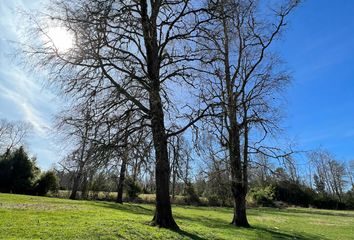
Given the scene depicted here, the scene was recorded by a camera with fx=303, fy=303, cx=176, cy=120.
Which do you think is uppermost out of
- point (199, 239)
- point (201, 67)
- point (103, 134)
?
point (201, 67)

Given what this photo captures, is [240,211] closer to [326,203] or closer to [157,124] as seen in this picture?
[157,124]

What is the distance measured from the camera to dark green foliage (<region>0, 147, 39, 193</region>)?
30.9 meters

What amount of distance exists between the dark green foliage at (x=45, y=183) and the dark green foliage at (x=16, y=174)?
2.46 feet

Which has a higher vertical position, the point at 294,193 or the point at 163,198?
the point at 294,193

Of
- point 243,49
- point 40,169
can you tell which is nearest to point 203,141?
point 243,49

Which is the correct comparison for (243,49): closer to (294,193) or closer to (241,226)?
(241,226)

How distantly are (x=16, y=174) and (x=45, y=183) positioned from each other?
298 centimetres

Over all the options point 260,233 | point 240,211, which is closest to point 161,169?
point 260,233

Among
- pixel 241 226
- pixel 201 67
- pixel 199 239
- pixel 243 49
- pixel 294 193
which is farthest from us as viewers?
pixel 294 193

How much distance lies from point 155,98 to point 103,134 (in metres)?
1.95

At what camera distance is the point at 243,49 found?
18016 mm

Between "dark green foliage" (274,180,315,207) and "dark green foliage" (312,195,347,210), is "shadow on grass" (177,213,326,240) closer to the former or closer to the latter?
"dark green foliage" (274,180,315,207)

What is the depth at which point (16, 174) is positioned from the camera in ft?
103

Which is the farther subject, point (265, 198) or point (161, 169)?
point (265, 198)
